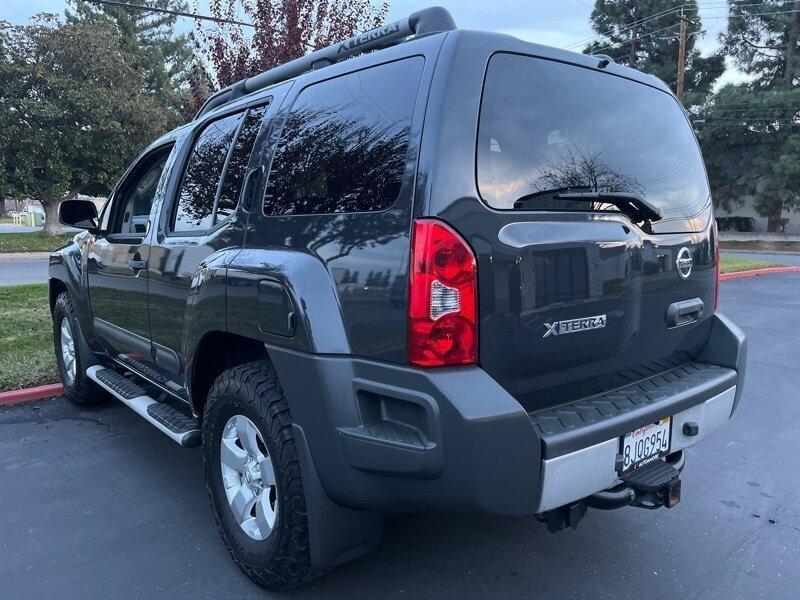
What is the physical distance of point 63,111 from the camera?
77.7 feet

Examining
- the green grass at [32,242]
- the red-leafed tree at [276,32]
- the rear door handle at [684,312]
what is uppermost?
the red-leafed tree at [276,32]

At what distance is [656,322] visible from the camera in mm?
2705

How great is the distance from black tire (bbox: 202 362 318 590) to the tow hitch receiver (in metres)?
1.19

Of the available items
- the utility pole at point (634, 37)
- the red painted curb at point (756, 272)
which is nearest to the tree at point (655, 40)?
the utility pole at point (634, 37)

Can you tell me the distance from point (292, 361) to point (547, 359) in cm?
89

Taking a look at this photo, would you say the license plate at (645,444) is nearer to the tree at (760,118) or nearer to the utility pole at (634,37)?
the tree at (760,118)

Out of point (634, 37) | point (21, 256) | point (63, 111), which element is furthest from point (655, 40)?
point (21, 256)

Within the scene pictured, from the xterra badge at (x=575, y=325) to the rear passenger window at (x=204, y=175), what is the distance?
1705mm

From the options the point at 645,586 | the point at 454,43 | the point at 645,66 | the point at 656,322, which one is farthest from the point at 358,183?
the point at 645,66

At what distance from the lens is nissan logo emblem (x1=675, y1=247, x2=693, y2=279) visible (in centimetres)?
276

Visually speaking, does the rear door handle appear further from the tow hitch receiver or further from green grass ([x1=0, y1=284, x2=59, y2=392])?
green grass ([x1=0, y1=284, x2=59, y2=392])

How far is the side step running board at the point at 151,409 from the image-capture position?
3.11m

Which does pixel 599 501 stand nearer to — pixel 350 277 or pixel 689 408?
pixel 689 408

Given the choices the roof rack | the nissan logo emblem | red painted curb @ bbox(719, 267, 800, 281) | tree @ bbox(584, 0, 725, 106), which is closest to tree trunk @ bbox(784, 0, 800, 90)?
tree @ bbox(584, 0, 725, 106)
